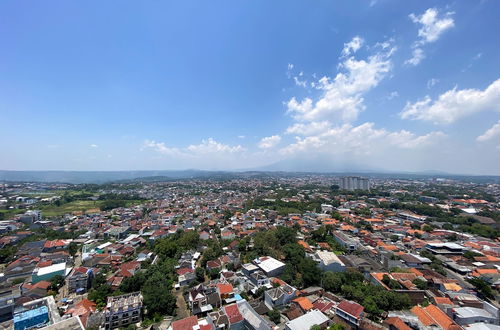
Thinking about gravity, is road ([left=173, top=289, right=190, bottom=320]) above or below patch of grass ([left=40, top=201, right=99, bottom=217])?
below

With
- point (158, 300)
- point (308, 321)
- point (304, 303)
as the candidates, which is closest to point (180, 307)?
point (158, 300)

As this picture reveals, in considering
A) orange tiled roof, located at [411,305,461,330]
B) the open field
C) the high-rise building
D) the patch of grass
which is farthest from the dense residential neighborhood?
the high-rise building

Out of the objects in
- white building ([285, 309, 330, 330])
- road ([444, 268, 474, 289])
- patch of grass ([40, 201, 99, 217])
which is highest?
white building ([285, 309, 330, 330])

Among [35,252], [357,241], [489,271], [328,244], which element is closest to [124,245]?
[35,252]

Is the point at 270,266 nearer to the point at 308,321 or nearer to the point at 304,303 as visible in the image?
the point at 304,303

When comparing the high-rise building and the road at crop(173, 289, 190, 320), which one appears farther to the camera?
the high-rise building

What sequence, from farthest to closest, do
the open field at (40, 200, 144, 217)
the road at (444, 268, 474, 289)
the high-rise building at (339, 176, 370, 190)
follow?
the high-rise building at (339, 176, 370, 190) < the open field at (40, 200, 144, 217) < the road at (444, 268, 474, 289)

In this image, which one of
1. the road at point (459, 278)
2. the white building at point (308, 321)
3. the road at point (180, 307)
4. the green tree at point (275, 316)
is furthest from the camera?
the road at point (459, 278)

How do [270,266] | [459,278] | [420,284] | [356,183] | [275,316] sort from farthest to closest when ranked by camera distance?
[356,183]
[270,266]
[459,278]
[420,284]
[275,316]

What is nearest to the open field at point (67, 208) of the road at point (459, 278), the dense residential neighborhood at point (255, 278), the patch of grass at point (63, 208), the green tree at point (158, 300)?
the patch of grass at point (63, 208)

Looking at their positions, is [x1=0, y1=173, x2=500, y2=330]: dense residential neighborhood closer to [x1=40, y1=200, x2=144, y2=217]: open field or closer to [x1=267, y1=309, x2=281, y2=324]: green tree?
[x1=267, y1=309, x2=281, y2=324]: green tree

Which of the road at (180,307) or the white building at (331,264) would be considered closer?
the road at (180,307)

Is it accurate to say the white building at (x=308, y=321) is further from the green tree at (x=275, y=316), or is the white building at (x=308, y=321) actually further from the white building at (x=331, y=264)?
the white building at (x=331, y=264)

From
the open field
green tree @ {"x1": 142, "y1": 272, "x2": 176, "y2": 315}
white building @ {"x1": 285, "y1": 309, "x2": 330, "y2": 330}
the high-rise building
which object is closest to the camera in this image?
white building @ {"x1": 285, "y1": 309, "x2": 330, "y2": 330}
